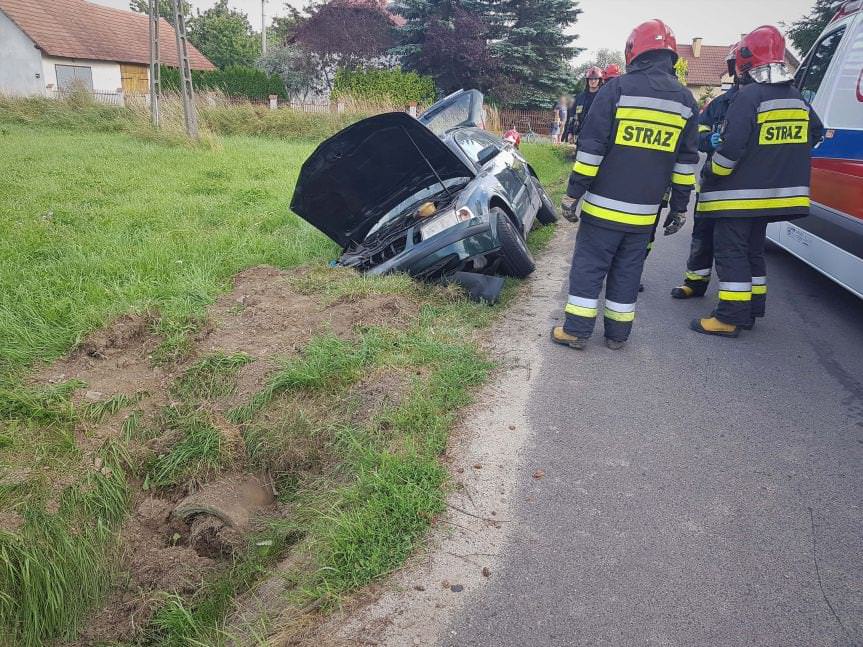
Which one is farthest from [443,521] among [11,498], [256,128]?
[256,128]

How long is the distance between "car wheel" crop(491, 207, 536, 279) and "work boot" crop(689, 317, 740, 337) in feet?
4.77

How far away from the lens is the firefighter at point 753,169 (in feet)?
13.4

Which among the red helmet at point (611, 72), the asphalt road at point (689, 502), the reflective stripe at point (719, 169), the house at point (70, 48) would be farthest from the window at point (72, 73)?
the asphalt road at point (689, 502)

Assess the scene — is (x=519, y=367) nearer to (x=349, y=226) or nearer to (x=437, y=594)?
(x=437, y=594)

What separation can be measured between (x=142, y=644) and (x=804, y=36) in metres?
28.5

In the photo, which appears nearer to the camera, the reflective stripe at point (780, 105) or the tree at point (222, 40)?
the reflective stripe at point (780, 105)

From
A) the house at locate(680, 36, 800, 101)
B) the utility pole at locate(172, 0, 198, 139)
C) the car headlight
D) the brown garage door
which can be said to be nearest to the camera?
the car headlight

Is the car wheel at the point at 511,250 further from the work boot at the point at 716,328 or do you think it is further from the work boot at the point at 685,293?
the work boot at the point at 716,328

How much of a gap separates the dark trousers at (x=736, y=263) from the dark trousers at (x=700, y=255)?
373 mm

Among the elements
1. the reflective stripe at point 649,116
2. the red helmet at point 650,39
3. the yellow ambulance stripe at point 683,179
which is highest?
the red helmet at point 650,39

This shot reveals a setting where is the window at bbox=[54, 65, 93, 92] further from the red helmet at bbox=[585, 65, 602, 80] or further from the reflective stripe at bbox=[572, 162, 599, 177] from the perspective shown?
the reflective stripe at bbox=[572, 162, 599, 177]

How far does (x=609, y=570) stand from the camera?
2273 millimetres

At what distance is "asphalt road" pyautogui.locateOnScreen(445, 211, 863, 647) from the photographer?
2.07 m

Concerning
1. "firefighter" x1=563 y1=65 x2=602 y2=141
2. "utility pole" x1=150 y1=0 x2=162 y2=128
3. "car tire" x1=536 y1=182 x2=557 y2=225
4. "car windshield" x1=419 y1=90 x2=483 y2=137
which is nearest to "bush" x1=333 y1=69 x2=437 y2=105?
"utility pole" x1=150 y1=0 x2=162 y2=128
